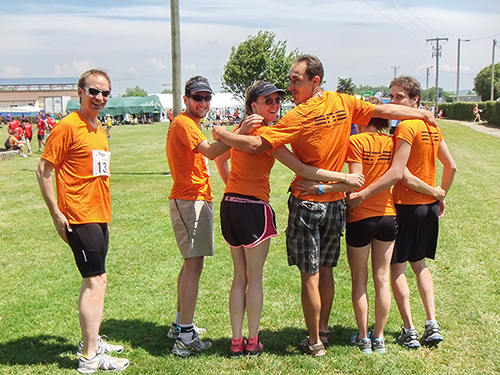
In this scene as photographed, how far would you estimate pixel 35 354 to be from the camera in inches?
155

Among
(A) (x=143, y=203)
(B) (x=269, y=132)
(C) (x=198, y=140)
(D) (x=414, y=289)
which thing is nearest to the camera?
(B) (x=269, y=132)

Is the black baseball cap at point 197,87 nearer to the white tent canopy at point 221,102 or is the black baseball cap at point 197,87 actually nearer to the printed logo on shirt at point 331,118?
the printed logo on shirt at point 331,118

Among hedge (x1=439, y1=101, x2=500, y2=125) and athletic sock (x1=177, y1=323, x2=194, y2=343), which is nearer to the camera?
athletic sock (x1=177, y1=323, x2=194, y2=343)

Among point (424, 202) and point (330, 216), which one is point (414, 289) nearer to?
point (424, 202)

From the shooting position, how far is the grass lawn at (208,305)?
3.73 m

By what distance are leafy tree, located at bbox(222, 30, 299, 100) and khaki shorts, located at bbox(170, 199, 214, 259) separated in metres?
48.3

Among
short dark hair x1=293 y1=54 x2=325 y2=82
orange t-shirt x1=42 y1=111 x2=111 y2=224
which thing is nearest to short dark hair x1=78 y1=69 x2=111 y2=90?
orange t-shirt x1=42 y1=111 x2=111 y2=224

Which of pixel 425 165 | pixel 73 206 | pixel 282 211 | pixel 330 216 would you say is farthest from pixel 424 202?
pixel 282 211

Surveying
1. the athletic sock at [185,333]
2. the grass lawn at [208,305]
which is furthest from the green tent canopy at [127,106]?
the athletic sock at [185,333]

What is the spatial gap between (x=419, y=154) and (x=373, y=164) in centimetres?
44

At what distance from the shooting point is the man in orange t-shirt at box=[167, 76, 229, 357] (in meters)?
3.91

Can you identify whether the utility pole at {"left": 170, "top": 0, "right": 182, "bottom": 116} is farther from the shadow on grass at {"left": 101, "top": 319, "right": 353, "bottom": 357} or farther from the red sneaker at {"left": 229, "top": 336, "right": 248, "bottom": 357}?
the red sneaker at {"left": 229, "top": 336, "right": 248, "bottom": 357}

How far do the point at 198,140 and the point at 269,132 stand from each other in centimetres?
64

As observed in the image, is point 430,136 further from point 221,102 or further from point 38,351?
point 221,102
